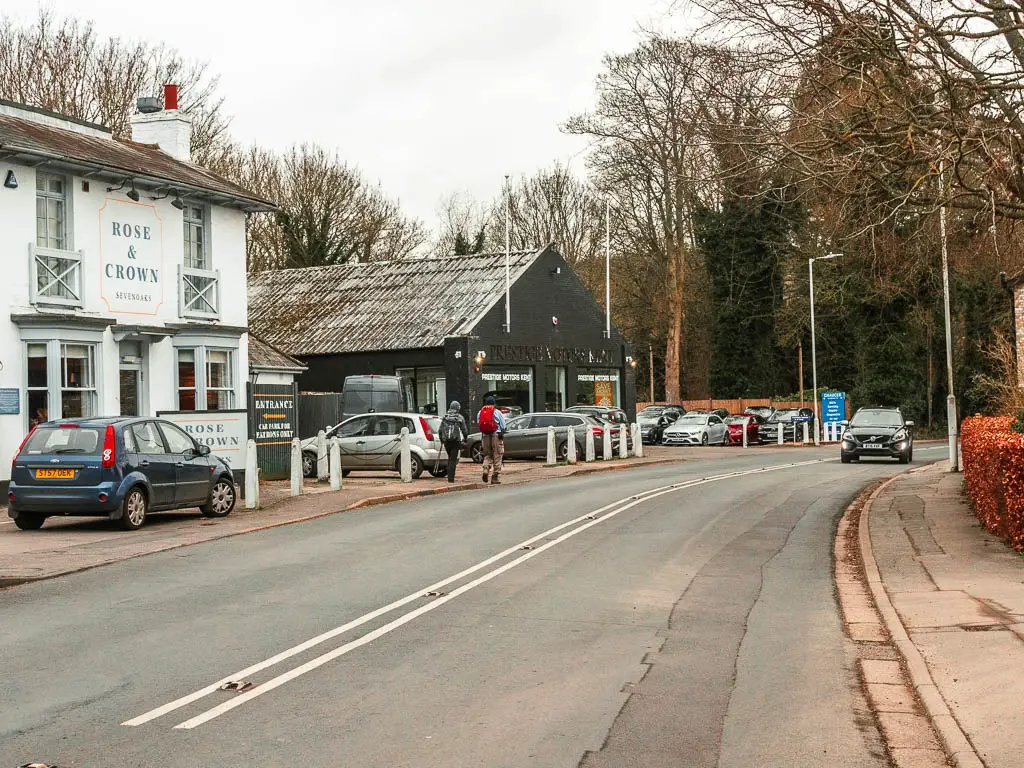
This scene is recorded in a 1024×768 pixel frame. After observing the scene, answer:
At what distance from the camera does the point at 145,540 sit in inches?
674

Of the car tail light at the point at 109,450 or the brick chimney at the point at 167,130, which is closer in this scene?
the car tail light at the point at 109,450

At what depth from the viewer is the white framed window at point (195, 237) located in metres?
28.8

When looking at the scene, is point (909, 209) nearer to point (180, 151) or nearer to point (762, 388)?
point (180, 151)

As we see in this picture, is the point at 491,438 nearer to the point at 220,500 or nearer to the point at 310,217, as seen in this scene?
the point at 220,500

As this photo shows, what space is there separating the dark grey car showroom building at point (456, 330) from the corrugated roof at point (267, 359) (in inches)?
374

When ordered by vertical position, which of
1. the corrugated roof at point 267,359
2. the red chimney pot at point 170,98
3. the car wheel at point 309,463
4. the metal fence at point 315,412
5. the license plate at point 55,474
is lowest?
the car wheel at point 309,463

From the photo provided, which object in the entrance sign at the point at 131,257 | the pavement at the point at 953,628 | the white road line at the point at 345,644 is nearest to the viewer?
the pavement at the point at 953,628

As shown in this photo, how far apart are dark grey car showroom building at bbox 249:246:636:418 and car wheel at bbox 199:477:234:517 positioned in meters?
24.2

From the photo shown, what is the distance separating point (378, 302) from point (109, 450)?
3213 centimetres

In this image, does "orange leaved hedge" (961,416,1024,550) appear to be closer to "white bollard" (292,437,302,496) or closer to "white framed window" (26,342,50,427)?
"white bollard" (292,437,302,496)

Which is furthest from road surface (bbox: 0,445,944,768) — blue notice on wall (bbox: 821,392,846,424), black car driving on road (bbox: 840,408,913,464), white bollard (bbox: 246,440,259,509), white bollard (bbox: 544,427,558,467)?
blue notice on wall (bbox: 821,392,846,424)

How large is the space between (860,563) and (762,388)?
5399 cm

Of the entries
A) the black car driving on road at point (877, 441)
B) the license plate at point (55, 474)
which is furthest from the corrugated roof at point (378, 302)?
the license plate at point (55, 474)

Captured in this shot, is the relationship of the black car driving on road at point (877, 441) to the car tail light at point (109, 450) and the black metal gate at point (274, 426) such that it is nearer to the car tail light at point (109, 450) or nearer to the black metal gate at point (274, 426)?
the black metal gate at point (274, 426)
